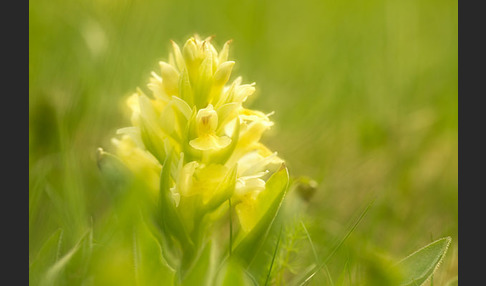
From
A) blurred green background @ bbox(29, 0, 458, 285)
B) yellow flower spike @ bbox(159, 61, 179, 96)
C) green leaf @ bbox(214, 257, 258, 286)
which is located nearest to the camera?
green leaf @ bbox(214, 257, 258, 286)

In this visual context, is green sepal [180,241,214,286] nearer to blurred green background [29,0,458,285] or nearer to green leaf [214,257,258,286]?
green leaf [214,257,258,286]

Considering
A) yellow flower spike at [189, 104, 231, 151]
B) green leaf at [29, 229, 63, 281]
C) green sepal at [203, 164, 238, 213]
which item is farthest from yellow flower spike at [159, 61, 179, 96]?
green leaf at [29, 229, 63, 281]

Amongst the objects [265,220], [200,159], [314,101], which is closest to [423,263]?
[265,220]

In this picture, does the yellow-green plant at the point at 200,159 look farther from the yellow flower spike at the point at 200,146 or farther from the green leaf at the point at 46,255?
the green leaf at the point at 46,255

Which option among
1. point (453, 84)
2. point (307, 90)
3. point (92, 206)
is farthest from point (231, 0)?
point (92, 206)

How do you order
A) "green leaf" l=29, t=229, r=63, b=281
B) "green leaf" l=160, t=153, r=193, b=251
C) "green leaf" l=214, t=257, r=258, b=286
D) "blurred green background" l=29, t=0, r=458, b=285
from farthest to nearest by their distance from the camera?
"blurred green background" l=29, t=0, r=458, b=285
"green leaf" l=160, t=153, r=193, b=251
"green leaf" l=29, t=229, r=63, b=281
"green leaf" l=214, t=257, r=258, b=286

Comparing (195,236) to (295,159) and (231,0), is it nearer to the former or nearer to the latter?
(295,159)
